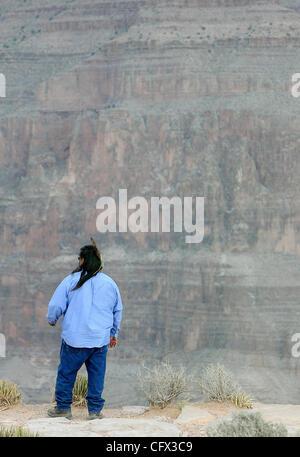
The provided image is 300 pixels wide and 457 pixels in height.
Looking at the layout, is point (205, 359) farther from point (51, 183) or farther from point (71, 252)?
point (51, 183)

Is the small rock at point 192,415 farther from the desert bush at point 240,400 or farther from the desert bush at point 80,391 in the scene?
the desert bush at point 80,391

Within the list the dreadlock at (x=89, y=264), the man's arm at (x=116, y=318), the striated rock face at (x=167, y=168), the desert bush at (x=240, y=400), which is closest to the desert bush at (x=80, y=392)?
the man's arm at (x=116, y=318)

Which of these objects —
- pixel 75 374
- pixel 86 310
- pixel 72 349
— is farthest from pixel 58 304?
pixel 75 374

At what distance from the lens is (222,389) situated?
12141 millimetres

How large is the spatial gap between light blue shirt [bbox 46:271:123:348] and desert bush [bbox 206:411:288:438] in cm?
236

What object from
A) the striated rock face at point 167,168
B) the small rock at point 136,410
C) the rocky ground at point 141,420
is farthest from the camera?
the striated rock face at point 167,168

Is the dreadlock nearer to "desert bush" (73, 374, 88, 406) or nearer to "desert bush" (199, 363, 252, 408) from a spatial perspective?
"desert bush" (73, 374, 88, 406)

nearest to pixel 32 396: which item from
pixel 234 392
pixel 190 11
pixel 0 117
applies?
pixel 0 117

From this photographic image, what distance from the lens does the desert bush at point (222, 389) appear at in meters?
12.0

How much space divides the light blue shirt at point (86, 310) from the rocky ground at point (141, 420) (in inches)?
39.7

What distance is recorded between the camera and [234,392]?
12156 millimetres

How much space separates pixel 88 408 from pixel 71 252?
5020 cm

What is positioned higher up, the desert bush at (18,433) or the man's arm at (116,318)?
the man's arm at (116,318)

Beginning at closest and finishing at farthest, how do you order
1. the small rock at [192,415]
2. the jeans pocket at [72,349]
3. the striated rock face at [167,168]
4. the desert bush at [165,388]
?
the small rock at [192,415] → the jeans pocket at [72,349] → the desert bush at [165,388] → the striated rock face at [167,168]
